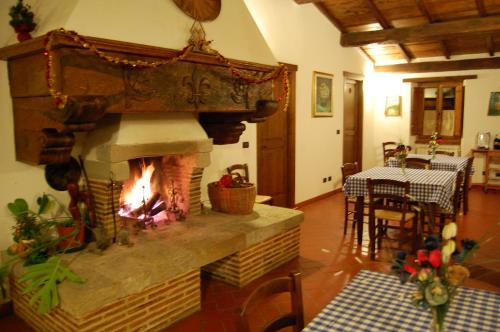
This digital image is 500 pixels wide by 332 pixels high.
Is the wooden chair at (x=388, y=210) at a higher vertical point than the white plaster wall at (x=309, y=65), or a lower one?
lower

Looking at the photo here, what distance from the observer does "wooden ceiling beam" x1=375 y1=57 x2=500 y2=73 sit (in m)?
7.99

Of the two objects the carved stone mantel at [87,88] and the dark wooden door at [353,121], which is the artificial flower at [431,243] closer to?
the carved stone mantel at [87,88]

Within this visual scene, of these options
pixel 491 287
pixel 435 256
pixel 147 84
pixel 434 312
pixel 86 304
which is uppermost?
pixel 147 84

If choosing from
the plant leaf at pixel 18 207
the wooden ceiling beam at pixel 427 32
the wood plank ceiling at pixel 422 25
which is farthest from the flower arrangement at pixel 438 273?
the wooden ceiling beam at pixel 427 32

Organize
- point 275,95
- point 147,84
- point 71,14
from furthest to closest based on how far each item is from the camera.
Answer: point 275,95 < point 147,84 < point 71,14

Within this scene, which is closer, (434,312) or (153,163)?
(434,312)

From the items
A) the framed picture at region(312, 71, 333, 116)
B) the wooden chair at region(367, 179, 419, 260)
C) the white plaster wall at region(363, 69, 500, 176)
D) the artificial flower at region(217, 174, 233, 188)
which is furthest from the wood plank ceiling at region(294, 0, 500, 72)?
the artificial flower at region(217, 174, 233, 188)

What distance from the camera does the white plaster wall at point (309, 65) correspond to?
5.79 metres

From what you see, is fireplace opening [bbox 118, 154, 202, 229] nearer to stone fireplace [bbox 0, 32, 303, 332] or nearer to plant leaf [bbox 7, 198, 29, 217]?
stone fireplace [bbox 0, 32, 303, 332]

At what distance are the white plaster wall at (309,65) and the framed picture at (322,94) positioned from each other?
0.34 ft

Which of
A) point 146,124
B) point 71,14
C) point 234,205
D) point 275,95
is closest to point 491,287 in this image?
point 234,205

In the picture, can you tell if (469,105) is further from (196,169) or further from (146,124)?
(146,124)

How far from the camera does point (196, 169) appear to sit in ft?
12.8

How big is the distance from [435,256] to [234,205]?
2936mm
